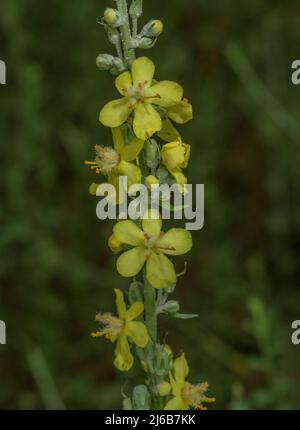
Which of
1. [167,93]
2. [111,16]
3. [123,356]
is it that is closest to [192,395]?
[123,356]

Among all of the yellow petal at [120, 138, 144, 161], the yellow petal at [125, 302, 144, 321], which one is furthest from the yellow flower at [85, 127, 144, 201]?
the yellow petal at [125, 302, 144, 321]

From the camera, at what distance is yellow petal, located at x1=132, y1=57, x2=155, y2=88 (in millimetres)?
2080

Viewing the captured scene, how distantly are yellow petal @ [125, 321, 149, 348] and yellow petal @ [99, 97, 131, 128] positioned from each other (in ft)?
1.91

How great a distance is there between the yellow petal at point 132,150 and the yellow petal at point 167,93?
0.46 feet

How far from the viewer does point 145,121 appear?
6.71 feet

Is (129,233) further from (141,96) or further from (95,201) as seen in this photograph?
(95,201)

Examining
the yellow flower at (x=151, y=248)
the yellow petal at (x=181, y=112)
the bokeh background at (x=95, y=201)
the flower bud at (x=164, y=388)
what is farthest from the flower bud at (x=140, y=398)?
the bokeh background at (x=95, y=201)

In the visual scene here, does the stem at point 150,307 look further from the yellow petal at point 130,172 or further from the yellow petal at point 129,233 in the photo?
the yellow petal at point 130,172

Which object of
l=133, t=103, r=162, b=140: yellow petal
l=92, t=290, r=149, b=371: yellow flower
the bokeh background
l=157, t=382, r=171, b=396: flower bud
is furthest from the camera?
the bokeh background

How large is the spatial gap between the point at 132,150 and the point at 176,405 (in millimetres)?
797

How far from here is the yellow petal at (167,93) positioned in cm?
209

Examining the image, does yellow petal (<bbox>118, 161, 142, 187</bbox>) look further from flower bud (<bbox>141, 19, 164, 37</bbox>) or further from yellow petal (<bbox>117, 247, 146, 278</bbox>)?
flower bud (<bbox>141, 19, 164, 37</bbox>)

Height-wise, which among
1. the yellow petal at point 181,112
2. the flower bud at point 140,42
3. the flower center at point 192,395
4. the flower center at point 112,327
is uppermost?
the flower bud at point 140,42

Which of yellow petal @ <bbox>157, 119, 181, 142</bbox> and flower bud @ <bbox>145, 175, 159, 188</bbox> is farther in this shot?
yellow petal @ <bbox>157, 119, 181, 142</bbox>
